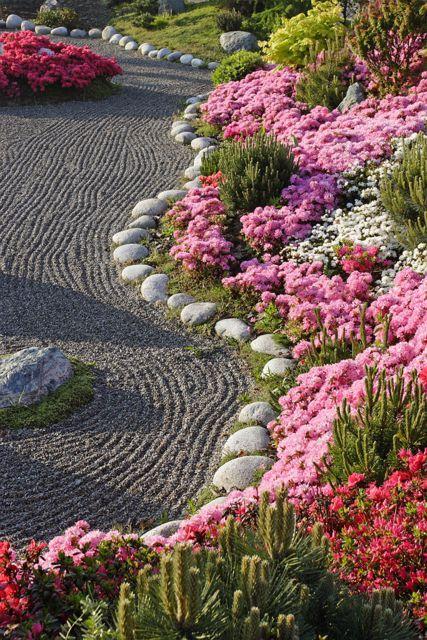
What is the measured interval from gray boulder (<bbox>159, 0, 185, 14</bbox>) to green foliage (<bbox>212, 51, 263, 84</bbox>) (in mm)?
8383

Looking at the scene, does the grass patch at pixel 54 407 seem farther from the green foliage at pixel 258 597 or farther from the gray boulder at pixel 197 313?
the green foliage at pixel 258 597

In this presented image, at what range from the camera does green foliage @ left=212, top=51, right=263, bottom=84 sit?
15.1 metres

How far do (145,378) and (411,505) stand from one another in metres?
3.35

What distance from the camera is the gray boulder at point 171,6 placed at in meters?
22.7

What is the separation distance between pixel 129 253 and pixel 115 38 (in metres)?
14.1

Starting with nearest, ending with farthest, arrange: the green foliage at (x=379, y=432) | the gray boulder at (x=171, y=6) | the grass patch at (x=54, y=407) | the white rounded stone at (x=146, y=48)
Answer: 1. the green foliage at (x=379, y=432)
2. the grass patch at (x=54, y=407)
3. the white rounded stone at (x=146, y=48)
4. the gray boulder at (x=171, y=6)

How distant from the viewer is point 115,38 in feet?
68.9

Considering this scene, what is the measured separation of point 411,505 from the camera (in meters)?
4.07

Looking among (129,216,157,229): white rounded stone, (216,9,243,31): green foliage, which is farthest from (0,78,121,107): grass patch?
(129,216,157,229): white rounded stone

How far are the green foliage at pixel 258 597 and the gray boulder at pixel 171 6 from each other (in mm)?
22312

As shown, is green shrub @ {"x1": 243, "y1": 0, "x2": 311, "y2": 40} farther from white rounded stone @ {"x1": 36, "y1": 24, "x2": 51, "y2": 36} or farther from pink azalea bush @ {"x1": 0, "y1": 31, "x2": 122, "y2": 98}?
white rounded stone @ {"x1": 36, "y1": 24, "x2": 51, "y2": 36}

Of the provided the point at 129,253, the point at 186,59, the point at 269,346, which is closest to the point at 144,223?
the point at 129,253

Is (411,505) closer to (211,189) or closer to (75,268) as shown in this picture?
(75,268)

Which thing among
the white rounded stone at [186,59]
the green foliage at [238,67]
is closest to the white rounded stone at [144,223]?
the green foliage at [238,67]
